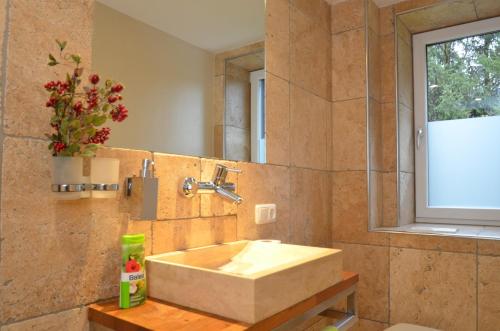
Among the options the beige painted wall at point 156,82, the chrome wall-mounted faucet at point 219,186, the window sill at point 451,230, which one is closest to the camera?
the beige painted wall at point 156,82

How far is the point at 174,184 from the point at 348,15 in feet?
5.48

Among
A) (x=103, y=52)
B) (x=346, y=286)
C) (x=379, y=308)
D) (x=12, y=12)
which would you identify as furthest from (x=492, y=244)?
(x=12, y=12)

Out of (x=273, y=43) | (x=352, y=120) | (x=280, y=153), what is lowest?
(x=280, y=153)

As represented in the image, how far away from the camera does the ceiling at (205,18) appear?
3.99 feet

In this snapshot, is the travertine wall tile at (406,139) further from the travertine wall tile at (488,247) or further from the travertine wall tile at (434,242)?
the travertine wall tile at (488,247)

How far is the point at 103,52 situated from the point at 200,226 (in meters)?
0.67

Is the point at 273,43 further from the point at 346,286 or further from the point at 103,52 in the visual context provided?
the point at 346,286

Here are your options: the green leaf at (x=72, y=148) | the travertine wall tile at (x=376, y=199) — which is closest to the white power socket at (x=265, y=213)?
the travertine wall tile at (x=376, y=199)

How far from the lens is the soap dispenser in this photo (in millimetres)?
1023

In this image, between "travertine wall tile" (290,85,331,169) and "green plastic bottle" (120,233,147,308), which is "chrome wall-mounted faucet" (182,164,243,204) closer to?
"green plastic bottle" (120,233,147,308)

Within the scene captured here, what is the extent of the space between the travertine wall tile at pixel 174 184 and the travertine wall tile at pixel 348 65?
1.28 meters

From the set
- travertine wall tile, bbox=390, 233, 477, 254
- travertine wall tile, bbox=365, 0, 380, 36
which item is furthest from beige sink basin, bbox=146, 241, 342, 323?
travertine wall tile, bbox=365, 0, 380, 36

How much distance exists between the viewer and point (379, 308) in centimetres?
205

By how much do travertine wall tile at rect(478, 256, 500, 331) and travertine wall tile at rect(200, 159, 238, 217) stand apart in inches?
49.3
